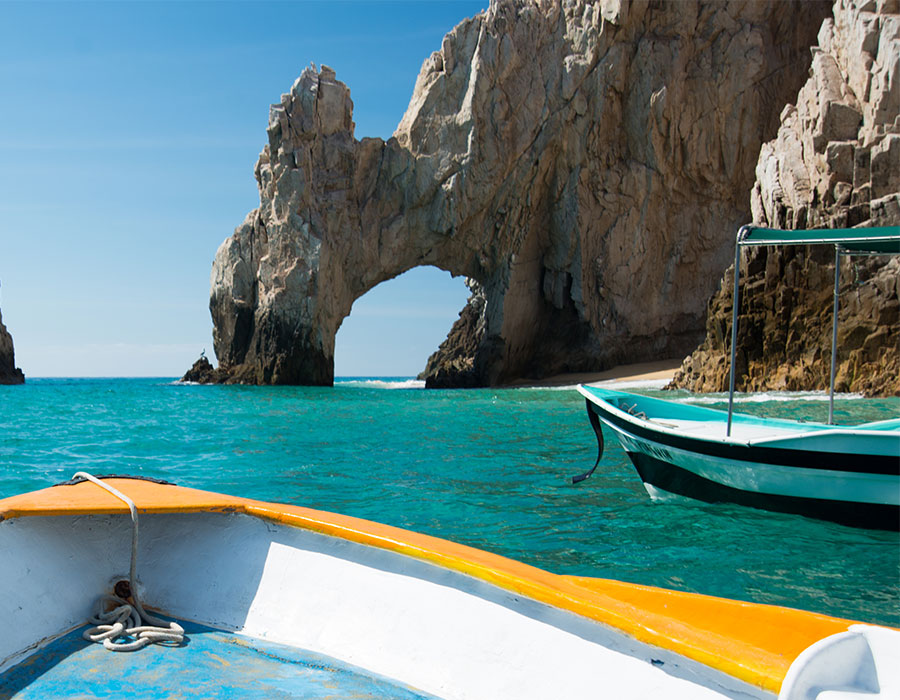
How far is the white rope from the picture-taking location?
2378 millimetres

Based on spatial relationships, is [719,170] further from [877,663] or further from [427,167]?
[877,663]

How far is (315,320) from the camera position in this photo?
111 feet

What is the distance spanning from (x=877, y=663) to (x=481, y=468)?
7394mm

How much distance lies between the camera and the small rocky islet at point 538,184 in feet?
112

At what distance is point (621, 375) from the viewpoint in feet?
111

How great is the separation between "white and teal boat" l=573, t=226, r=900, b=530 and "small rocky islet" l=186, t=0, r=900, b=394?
28312mm

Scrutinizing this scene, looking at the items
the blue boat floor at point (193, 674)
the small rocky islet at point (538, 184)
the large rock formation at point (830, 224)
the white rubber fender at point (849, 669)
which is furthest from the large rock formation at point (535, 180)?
the white rubber fender at point (849, 669)

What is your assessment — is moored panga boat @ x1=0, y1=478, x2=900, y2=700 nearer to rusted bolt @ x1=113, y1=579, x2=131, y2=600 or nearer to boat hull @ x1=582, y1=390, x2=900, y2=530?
rusted bolt @ x1=113, y1=579, x2=131, y2=600

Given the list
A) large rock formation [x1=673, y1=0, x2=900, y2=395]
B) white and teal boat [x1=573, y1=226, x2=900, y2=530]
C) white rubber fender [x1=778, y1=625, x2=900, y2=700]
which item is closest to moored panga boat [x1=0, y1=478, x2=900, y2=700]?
white rubber fender [x1=778, y1=625, x2=900, y2=700]

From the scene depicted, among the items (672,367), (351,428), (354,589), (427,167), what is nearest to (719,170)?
(672,367)

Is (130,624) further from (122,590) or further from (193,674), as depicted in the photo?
(193,674)

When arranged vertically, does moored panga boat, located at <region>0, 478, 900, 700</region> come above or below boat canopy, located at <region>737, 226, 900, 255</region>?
below

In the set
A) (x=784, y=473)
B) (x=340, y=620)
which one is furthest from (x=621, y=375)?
(x=340, y=620)

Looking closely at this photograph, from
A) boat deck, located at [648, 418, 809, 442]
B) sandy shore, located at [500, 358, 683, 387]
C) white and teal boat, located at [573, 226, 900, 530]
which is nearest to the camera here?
white and teal boat, located at [573, 226, 900, 530]
